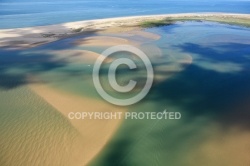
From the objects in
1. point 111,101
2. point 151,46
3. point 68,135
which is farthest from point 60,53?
point 68,135

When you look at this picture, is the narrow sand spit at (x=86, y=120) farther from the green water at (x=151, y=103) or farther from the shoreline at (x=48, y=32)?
the shoreline at (x=48, y=32)

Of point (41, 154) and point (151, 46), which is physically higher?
point (151, 46)

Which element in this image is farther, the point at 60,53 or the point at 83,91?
the point at 60,53

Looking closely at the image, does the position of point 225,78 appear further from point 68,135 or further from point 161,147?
point 68,135

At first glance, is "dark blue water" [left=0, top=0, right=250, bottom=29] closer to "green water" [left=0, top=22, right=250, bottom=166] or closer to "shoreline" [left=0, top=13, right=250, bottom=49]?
"shoreline" [left=0, top=13, right=250, bottom=49]

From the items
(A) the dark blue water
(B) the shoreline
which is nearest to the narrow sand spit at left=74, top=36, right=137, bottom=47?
(B) the shoreline

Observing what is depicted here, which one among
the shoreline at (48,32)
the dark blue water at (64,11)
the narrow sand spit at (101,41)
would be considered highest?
the dark blue water at (64,11)

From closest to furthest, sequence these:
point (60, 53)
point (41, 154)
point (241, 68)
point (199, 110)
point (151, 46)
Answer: point (41, 154) → point (199, 110) → point (241, 68) → point (60, 53) → point (151, 46)

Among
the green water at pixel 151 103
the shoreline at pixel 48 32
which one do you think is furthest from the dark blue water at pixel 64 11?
the green water at pixel 151 103

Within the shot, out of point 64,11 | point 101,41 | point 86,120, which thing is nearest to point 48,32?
point 101,41
